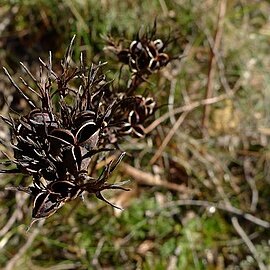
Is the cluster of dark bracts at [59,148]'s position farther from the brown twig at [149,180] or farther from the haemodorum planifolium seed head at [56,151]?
the brown twig at [149,180]

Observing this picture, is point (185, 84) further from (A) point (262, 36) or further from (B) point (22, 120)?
(B) point (22, 120)

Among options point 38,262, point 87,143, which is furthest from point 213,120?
point 87,143

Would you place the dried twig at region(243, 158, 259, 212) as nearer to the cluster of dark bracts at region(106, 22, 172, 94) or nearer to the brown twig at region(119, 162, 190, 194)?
the brown twig at region(119, 162, 190, 194)

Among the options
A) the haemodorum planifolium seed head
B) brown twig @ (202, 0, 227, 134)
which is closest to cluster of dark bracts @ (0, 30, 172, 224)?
the haemodorum planifolium seed head

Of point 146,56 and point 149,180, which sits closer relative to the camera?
point 146,56

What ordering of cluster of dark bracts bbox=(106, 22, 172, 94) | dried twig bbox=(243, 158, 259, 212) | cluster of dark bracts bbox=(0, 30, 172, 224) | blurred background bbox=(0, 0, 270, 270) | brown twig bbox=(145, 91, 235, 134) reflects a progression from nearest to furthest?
1. cluster of dark bracts bbox=(0, 30, 172, 224)
2. cluster of dark bracts bbox=(106, 22, 172, 94)
3. blurred background bbox=(0, 0, 270, 270)
4. brown twig bbox=(145, 91, 235, 134)
5. dried twig bbox=(243, 158, 259, 212)

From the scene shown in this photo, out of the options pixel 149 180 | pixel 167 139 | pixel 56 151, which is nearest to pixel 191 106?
pixel 167 139

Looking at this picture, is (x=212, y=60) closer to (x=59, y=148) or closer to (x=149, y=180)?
(x=149, y=180)

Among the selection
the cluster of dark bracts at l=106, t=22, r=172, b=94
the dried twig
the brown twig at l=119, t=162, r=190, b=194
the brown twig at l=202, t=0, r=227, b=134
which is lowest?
the dried twig

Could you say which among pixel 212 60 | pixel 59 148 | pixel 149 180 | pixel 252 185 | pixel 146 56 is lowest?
pixel 252 185
